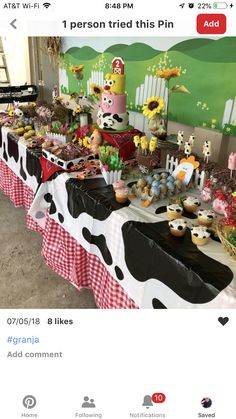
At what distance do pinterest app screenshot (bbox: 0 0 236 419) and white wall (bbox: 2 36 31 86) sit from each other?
1.35 metres

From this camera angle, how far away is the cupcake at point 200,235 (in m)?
0.87

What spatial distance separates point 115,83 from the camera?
1.37 metres

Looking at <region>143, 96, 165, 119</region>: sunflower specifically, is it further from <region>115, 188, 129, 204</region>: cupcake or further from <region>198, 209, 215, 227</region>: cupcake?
<region>198, 209, 215, 227</region>: cupcake

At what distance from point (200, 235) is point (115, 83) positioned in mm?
828

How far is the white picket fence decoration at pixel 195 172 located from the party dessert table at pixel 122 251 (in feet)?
0.13

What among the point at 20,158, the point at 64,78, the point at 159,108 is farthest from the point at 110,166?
the point at 64,78

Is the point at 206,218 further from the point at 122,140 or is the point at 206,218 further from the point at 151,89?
the point at 151,89

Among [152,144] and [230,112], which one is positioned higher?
[230,112]
